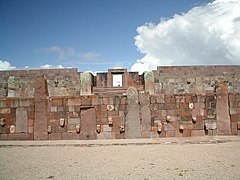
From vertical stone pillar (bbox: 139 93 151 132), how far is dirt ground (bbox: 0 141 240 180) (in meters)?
2.41

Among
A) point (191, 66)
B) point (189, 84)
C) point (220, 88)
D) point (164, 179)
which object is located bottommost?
point (164, 179)

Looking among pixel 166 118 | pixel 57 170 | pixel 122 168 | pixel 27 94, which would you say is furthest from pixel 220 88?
pixel 27 94

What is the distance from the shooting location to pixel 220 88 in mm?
9047

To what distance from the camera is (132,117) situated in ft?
28.6

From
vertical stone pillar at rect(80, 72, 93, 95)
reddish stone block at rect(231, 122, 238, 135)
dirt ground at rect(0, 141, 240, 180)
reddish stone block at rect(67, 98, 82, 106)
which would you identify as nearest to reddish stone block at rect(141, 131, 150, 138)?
dirt ground at rect(0, 141, 240, 180)

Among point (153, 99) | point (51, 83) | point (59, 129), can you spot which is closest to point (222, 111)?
point (153, 99)

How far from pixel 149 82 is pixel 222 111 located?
6180mm

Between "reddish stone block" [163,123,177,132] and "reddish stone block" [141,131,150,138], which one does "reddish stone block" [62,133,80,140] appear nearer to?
"reddish stone block" [141,131,150,138]

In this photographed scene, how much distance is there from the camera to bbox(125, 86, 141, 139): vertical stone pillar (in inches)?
339

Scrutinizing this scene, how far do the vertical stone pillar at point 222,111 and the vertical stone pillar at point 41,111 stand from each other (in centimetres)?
Result: 698

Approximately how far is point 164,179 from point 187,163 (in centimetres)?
118

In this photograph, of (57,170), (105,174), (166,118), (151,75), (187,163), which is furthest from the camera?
(151,75)

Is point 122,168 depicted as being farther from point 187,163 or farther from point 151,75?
point 151,75

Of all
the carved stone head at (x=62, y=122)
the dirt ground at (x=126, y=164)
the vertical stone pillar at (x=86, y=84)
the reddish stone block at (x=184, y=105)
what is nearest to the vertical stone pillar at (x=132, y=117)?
the reddish stone block at (x=184, y=105)
